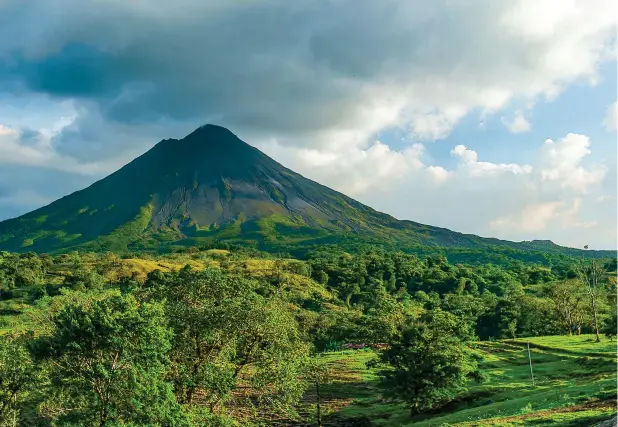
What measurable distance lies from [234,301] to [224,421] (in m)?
6.72

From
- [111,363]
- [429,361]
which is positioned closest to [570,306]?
[429,361]

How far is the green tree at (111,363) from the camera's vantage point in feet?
74.9

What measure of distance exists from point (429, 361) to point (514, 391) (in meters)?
9.03

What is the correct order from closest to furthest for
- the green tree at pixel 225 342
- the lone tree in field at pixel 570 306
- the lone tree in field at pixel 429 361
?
the green tree at pixel 225 342 → the lone tree in field at pixel 429 361 → the lone tree in field at pixel 570 306

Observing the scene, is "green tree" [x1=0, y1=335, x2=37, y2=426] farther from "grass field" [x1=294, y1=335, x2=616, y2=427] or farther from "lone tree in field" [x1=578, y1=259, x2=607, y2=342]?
"lone tree in field" [x1=578, y1=259, x2=607, y2=342]

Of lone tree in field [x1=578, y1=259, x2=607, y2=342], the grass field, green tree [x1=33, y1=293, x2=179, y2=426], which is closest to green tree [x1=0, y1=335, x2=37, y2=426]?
green tree [x1=33, y1=293, x2=179, y2=426]

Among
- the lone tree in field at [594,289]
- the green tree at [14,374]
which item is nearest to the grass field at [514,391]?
the lone tree in field at [594,289]

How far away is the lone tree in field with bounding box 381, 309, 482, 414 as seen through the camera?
124 feet

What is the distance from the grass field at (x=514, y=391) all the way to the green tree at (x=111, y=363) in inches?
606

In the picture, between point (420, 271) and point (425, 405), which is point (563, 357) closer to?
point (425, 405)

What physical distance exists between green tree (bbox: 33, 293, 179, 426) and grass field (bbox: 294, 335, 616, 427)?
15.4 metres

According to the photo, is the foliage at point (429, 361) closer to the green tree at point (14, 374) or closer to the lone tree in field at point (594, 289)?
the green tree at point (14, 374)

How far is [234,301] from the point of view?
2966 cm

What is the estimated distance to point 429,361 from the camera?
38.0 metres
